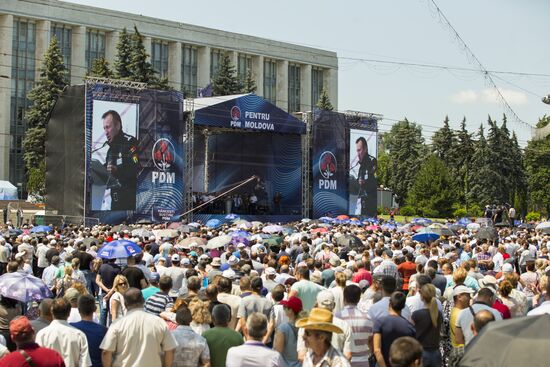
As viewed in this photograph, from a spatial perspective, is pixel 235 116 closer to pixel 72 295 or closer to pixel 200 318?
pixel 72 295

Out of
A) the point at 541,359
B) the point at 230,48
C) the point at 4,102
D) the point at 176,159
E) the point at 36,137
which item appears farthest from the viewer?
the point at 230,48

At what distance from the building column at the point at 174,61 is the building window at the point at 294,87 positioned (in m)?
13.7

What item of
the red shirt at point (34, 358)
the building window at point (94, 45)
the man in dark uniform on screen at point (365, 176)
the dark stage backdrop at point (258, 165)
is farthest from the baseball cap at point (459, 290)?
the building window at point (94, 45)

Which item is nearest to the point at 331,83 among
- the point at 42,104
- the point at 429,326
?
the point at 42,104

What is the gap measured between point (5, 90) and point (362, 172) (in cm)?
3489

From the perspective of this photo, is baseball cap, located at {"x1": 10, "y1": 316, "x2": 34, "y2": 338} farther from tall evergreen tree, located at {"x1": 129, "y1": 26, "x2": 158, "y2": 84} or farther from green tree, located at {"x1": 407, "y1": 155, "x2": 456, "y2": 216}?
green tree, located at {"x1": 407, "y1": 155, "x2": 456, "y2": 216}

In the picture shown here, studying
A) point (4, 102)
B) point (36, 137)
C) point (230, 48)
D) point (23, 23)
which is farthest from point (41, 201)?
point (230, 48)

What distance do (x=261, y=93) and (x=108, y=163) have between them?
5047cm

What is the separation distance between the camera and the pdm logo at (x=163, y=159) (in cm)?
3691

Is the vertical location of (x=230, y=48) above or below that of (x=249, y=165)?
above

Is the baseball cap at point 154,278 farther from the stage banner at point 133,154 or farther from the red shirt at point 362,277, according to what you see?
the stage banner at point 133,154

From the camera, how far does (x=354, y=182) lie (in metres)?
44.9

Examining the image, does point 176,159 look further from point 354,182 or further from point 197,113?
point 354,182

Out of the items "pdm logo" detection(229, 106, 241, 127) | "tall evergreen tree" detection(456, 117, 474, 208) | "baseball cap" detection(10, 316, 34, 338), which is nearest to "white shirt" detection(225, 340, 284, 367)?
"baseball cap" detection(10, 316, 34, 338)
